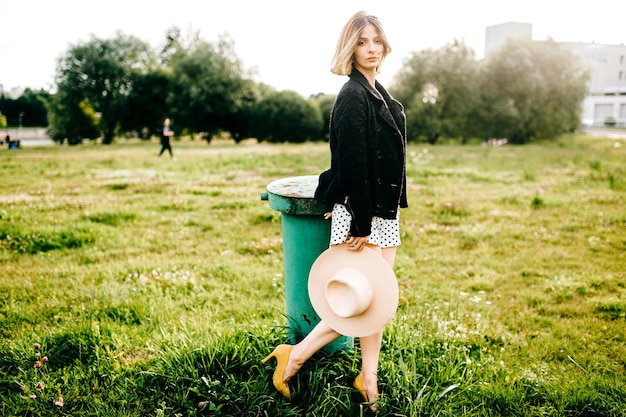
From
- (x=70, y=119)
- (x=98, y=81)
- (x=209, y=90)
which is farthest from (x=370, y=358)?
(x=98, y=81)

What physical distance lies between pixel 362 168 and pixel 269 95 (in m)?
40.8

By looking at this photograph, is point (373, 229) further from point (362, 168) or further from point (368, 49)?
point (368, 49)

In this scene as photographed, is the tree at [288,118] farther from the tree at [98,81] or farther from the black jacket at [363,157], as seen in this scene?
the black jacket at [363,157]

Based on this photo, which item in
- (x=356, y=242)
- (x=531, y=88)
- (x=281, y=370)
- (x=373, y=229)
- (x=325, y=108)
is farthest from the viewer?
(x=325, y=108)

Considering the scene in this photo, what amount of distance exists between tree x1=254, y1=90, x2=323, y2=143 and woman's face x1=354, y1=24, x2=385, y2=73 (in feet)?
126

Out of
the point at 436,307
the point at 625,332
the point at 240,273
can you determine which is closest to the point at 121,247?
the point at 240,273

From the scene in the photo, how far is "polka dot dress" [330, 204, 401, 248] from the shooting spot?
9.57ft

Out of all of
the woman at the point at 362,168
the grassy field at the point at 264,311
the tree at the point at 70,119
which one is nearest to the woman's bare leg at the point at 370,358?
the woman at the point at 362,168

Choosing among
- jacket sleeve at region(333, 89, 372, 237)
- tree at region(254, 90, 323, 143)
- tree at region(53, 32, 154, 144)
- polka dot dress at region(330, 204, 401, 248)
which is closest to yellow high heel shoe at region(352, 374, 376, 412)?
polka dot dress at region(330, 204, 401, 248)

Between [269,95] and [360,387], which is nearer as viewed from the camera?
[360,387]

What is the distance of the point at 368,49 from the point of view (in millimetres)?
2924

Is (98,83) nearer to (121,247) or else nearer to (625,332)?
(121,247)

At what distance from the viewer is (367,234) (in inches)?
111

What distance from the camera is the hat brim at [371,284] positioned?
286 cm
